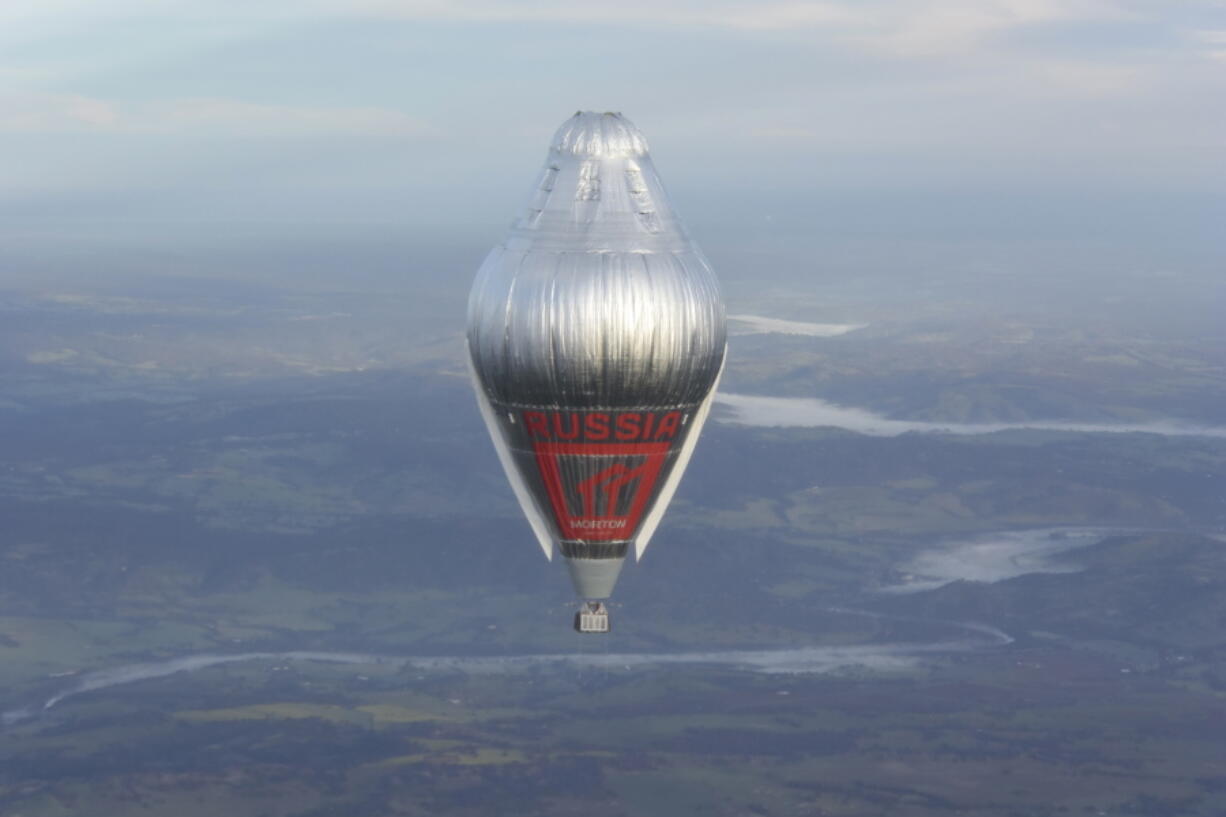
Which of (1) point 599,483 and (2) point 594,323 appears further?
(1) point 599,483

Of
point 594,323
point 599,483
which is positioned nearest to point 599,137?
point 594,323

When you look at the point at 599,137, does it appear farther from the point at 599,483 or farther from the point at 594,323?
the point at 599,483

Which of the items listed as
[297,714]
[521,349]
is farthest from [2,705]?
[521,349]

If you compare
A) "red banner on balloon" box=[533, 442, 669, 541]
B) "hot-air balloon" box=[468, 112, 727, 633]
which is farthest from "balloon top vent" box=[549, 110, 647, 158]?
"red banner on balloon" box=[533, 442, 669, 541]

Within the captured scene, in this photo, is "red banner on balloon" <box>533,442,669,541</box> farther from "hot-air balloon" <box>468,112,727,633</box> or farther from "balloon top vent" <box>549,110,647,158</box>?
"balloon top vent" <box>549,110,647,158</box>

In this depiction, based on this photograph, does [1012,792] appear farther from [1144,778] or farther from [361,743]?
[361,743]

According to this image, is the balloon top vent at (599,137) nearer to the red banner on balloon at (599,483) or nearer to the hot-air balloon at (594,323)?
the hot-air balloon at (594,323)

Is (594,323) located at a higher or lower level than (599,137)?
lower

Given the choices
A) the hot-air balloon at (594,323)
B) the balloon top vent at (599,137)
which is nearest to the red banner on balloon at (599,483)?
the hot-air balloon at (594,323)
